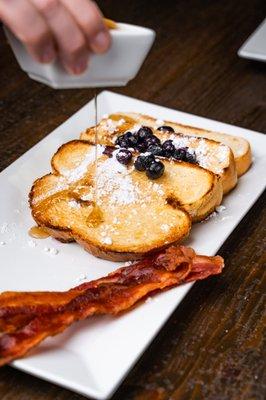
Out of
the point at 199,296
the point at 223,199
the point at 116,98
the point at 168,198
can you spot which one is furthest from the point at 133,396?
the point at 116,98

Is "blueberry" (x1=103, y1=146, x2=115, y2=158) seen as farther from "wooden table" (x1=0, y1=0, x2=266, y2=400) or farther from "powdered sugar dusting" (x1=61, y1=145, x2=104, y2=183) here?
"wooden table" (x1=0, y1=0, x2=266, y2=400)

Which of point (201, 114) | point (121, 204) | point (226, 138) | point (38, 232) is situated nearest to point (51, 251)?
point (38, 232)

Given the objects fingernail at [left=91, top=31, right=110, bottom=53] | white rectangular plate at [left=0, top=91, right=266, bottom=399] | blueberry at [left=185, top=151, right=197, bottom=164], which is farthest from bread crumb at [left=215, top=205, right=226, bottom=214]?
fingernail at [left=91, top=31, right=110, bottom=53]

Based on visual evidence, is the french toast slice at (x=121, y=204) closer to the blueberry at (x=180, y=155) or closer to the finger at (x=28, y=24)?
A: the blueberry at (x=180, y=155)

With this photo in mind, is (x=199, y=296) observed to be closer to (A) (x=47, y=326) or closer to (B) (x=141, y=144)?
(A) (x=47, y=326)

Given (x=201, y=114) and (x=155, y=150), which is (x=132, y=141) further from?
(x=201, y=114)

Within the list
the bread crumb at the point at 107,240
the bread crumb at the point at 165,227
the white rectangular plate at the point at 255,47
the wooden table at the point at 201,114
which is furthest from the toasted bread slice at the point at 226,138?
the white rectangular plate at the point at 255,47
